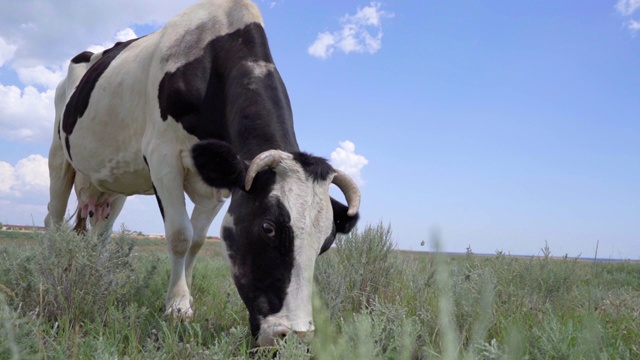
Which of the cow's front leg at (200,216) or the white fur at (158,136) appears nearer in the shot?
the white fur at (158,136)

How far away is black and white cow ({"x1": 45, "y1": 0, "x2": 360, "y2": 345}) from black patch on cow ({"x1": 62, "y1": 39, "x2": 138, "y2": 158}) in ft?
0.09

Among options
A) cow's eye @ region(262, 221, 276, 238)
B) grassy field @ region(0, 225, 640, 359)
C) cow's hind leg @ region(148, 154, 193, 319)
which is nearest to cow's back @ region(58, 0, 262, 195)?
cow's hind leg @ region(148, 154, 193, 319)

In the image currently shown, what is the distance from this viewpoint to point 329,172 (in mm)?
3877

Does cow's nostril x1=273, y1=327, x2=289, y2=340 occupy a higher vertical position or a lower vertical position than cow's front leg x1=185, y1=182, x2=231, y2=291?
lower

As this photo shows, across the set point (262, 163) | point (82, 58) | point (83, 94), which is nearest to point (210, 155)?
point (262, 163)

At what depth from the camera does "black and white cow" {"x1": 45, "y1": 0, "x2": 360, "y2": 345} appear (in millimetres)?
3527

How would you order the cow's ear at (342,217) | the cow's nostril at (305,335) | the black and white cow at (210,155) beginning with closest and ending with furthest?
the cow's nostril at (305,335)
the black and white cow at (210,155)
the cow's ear at (342,217)

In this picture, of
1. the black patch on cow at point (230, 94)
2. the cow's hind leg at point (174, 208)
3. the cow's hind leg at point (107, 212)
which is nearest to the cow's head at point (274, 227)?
the black patch on cow at point (230, 94)

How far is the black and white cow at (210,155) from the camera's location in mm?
3527

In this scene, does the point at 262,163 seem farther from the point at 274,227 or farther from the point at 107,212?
the point at 107,212

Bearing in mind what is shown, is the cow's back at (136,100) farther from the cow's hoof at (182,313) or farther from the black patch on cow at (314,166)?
the black patch on cow at (314,166)

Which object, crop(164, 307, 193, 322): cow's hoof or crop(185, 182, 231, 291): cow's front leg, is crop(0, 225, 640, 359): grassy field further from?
crop(185, 182, 231, 291): cow's front leg

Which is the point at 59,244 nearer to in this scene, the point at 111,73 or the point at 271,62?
the point at 271,62

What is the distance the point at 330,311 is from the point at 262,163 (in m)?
1.09
